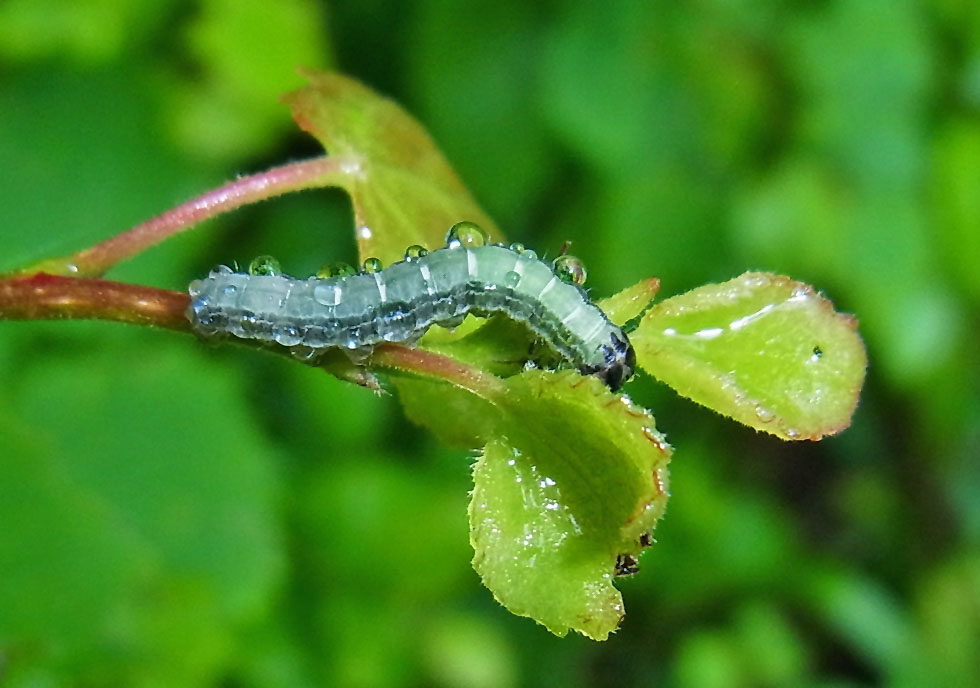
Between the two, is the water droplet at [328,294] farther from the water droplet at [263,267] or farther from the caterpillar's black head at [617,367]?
the caterpillar's black head at [617,367]

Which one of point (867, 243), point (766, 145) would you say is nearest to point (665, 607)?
point (867, 243)

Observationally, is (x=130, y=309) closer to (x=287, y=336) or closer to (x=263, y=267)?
(x=287, y=336)

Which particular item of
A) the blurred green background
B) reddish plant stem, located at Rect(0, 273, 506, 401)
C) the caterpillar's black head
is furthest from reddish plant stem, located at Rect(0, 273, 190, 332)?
the blurred green background

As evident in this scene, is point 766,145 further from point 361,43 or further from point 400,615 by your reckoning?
point 400,615

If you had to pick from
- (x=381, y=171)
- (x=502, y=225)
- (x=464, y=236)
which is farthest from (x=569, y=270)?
(x=502, y=225)

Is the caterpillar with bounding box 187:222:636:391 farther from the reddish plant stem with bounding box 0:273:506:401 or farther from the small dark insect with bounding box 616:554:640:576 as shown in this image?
the small dark insect with bounding box 616:554:640:576

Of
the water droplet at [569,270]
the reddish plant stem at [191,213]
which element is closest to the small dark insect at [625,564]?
the water droplet at [569,270]
